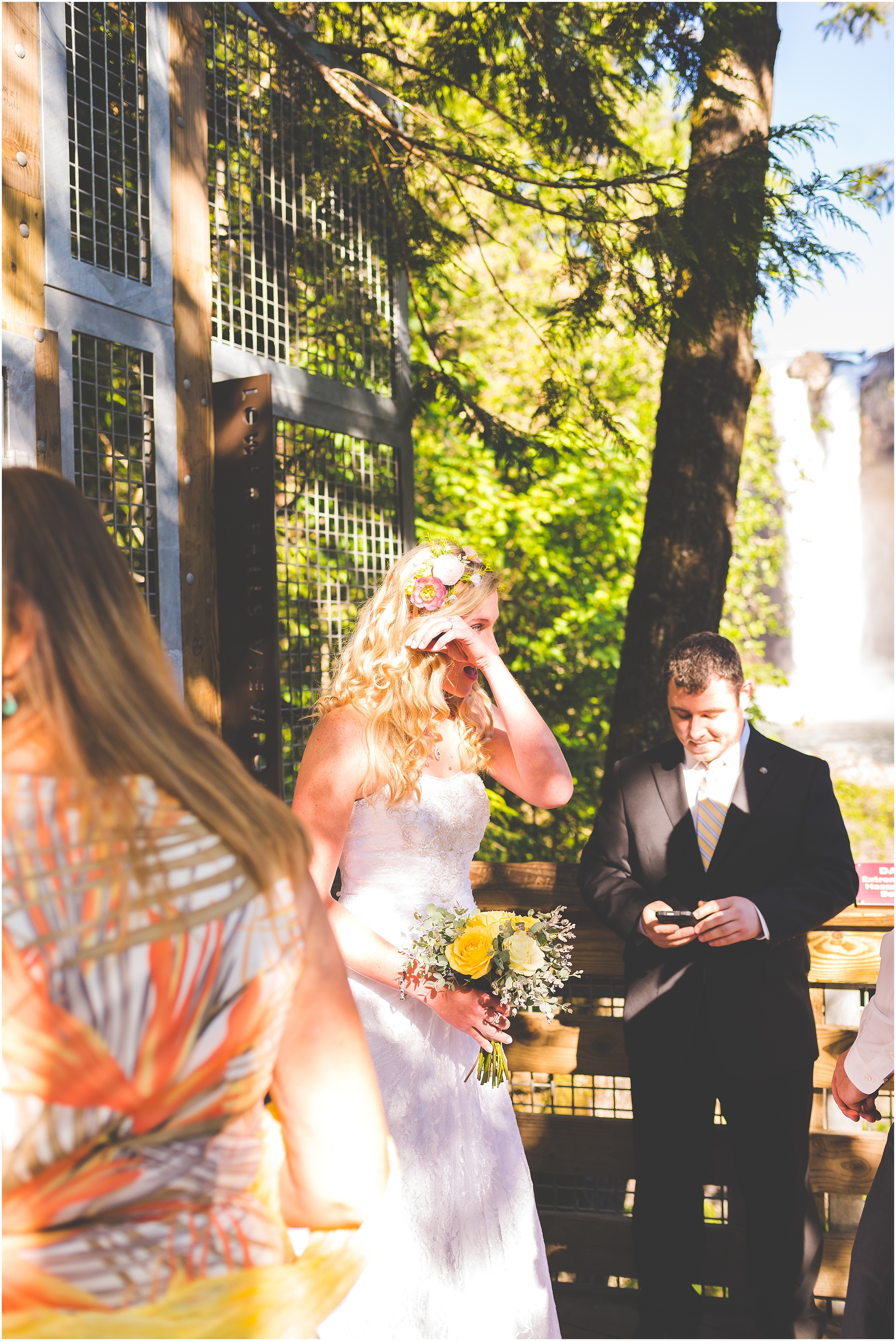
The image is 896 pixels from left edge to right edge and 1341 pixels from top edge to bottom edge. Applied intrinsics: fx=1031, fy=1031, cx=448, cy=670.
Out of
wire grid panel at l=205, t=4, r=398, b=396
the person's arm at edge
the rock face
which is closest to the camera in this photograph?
the person's arm at edge

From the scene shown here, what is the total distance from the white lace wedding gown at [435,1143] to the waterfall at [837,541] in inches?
602

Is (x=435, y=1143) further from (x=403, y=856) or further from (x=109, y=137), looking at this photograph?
(x=109, y=137)

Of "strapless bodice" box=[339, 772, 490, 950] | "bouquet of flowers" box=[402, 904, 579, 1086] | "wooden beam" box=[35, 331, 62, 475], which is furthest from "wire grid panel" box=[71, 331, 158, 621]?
"bouquet of flowers" box=[402, 904, 579, 1086]

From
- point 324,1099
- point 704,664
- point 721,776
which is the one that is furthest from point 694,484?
point 324,1099

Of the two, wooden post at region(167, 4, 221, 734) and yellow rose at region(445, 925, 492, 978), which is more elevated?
wooden post at region(167, 4, 221, 734)

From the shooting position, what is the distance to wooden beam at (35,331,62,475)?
8.84 feet

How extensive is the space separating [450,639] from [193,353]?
1392mm

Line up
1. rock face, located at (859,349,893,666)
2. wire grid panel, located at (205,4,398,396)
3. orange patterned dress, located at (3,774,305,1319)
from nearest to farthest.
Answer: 1. orange patterned dress, located at (3,774,305,1319)
2. wire grid panel, located at (205,4,398,396)
3. rock face, located at (859,349,893,666)

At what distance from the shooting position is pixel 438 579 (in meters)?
2.85

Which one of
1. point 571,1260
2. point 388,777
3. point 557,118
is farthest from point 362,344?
point 571,1260

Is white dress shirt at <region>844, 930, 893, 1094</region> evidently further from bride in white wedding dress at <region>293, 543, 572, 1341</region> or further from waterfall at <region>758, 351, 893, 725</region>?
waterfall at <region>758, 351, 893, 725</region>

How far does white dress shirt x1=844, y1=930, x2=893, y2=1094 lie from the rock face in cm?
1742

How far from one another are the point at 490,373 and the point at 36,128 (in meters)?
9.26

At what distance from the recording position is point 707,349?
439cm
